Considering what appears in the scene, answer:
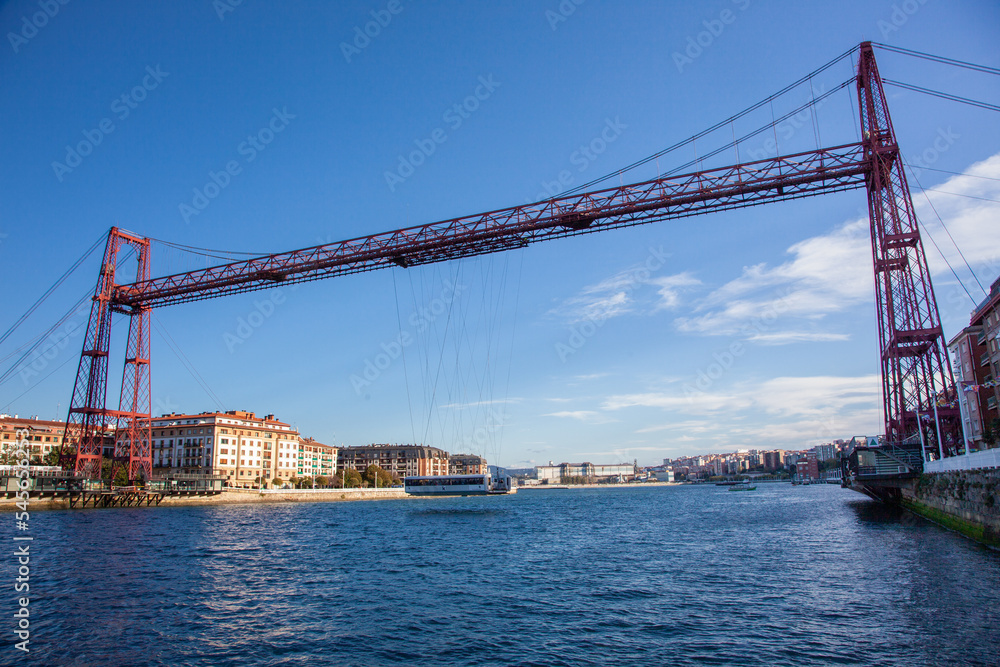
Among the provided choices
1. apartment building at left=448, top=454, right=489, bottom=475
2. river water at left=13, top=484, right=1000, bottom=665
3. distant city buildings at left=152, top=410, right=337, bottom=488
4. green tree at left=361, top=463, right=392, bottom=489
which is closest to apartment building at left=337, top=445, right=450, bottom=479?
apartment building at left=448, top=454, right=489, bottom=475

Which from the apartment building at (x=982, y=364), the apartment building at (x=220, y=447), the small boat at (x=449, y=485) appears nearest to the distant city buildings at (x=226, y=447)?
the apartment building at (x=220, y=447)

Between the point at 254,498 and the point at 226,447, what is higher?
the point at 226,447

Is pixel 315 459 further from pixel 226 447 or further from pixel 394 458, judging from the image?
pixel 394 458

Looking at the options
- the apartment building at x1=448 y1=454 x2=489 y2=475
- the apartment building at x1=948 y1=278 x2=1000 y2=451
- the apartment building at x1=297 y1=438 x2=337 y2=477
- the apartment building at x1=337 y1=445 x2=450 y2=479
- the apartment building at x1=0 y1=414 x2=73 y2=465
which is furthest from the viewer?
the apartment building at x1=448 y1=454 x2=489 y2=475

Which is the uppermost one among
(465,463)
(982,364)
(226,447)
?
(982,364)

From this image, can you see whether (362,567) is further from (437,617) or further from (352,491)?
(352,491)

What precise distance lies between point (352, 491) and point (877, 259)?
72.0 m

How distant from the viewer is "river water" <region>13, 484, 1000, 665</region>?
9641 millimetres

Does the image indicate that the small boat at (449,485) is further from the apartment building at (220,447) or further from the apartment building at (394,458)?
the apartment building at (394,458)

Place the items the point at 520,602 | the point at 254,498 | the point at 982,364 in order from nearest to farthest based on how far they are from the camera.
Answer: the point at 520,602, the point at 982,364, the point at 254,498

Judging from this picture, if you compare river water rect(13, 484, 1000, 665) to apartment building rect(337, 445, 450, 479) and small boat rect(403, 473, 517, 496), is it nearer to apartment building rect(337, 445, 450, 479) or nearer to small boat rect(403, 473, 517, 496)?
Answer: small boat rect(403, 473, 517, 496)

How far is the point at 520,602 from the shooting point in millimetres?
13367

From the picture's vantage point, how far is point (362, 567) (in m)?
18.6

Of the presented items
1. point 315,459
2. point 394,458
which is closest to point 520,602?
point 315,459
